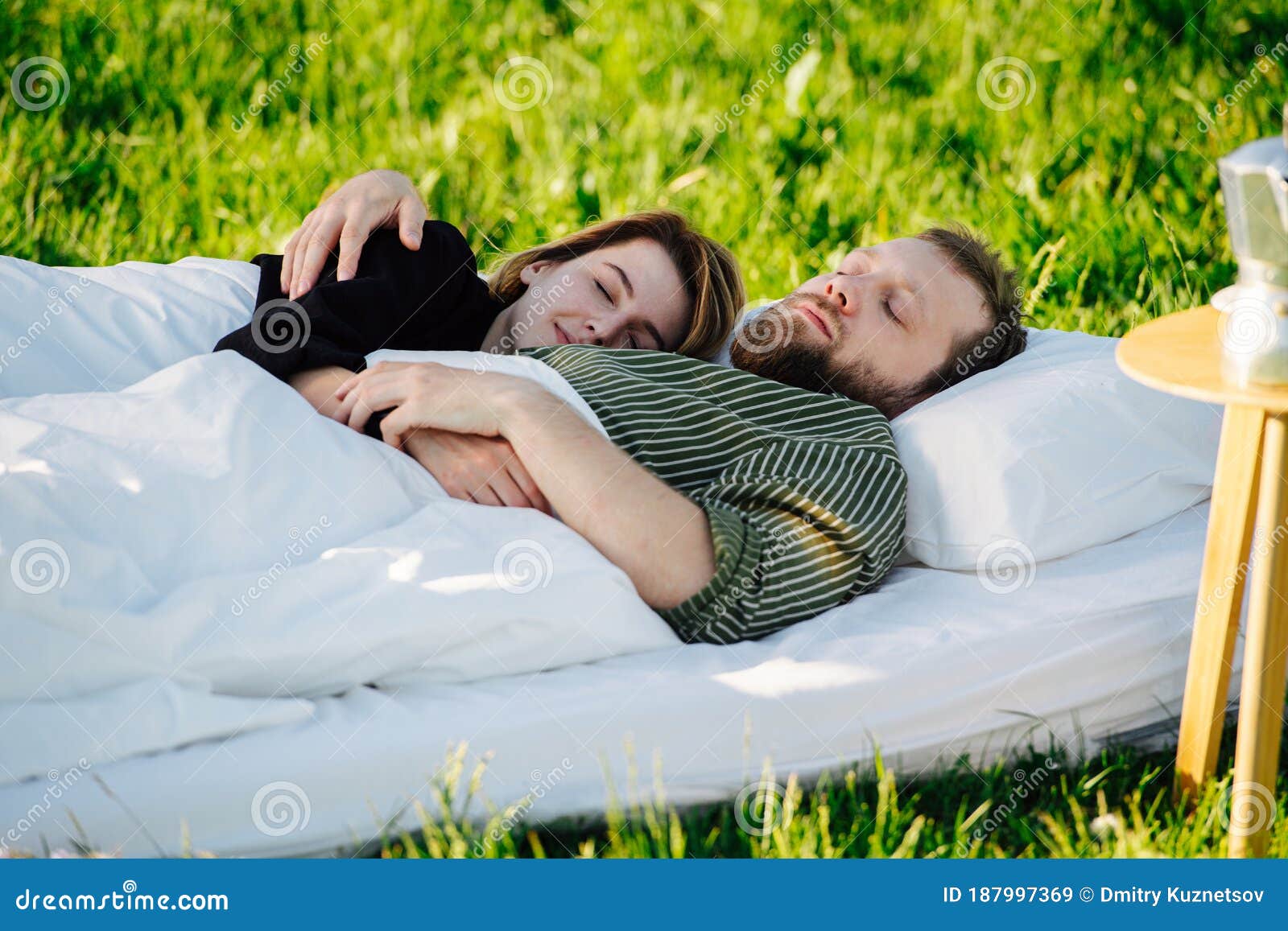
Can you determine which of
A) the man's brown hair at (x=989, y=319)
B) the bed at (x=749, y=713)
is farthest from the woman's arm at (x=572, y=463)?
the man's brown hair at (x=989, y=319)

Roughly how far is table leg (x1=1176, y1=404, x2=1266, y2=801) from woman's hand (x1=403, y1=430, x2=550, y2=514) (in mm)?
1051

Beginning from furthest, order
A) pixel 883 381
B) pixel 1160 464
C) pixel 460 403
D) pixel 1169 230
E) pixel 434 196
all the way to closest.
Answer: pixel 434 196
pixel 1169 230
pixel 883 381
pixel 1160 464
pixel 460 403

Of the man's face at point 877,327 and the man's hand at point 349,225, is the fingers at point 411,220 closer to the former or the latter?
the man's hand at point 349,225

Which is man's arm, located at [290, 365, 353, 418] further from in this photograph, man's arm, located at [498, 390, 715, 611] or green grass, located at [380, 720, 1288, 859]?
green grass, located at [380, 720, 1288, 859]

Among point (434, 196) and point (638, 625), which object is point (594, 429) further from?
point (434, 196)

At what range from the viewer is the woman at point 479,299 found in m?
2.51

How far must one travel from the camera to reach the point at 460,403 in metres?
2.23

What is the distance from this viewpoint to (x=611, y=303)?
9.09 feet

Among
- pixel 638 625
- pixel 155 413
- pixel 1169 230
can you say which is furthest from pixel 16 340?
pixel 1169 230

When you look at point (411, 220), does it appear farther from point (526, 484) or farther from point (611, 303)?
point (526, 484)

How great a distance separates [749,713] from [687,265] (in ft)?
3.82

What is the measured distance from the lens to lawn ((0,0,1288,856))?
4.01 m

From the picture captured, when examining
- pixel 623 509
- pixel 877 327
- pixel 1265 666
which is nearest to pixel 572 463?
pixel 623 509

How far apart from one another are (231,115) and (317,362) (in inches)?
105
